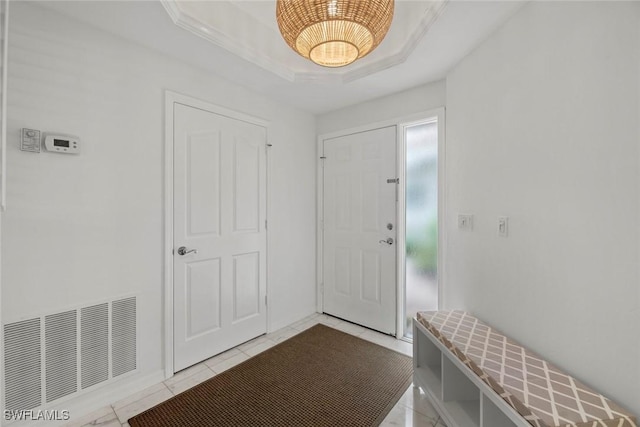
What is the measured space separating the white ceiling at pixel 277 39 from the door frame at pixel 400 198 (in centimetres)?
30

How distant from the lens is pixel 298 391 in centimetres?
191

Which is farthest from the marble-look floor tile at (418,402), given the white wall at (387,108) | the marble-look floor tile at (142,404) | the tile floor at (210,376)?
the white wall at (387,108)

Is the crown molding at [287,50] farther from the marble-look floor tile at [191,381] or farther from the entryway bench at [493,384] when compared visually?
the marble-look floor tile at [191,381]

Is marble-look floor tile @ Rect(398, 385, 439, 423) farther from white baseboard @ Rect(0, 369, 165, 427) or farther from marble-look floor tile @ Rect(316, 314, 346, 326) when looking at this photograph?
white baseboard @ Rect(0, 369, 165, 427)

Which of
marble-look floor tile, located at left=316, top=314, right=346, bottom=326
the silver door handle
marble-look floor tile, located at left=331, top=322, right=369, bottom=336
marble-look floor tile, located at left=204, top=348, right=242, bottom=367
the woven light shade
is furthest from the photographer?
marble-look floor tile, located at left=316, top=314, right=346, bottom=326

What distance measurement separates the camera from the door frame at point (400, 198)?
2346mm

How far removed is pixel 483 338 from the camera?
1.57m

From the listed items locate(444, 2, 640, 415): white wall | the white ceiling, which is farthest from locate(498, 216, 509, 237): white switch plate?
the white ceiling

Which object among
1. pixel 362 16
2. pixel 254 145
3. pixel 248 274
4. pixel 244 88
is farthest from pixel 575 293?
pixel 244 88

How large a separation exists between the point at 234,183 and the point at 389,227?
151cm

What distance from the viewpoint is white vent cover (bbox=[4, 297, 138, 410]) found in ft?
4.74

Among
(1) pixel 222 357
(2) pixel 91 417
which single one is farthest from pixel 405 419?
(2) pixel 91 417

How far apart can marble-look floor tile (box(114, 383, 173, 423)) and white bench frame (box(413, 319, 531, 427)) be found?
1710mm

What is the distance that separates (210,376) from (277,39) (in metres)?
2.67
